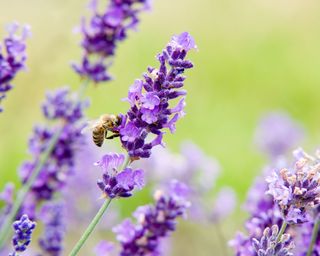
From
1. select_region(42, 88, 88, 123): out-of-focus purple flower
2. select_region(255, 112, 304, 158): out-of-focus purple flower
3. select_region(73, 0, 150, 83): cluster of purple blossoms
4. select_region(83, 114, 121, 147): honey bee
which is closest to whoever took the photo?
select_region(83, 114, 121, 147): honey bee

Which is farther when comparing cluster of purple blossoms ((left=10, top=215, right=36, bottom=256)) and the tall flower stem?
the tall flower stem

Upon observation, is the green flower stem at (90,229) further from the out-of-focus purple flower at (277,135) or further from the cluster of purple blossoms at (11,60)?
the out-of-focus purple flower at (277,135)

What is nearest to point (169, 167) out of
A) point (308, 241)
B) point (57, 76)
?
point (308, 241)

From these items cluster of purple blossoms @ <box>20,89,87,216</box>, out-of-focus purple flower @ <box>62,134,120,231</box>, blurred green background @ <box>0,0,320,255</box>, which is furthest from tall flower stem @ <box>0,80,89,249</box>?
blurred green background @ <box>0,0,320,255</box>

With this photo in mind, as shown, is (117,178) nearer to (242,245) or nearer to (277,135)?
(242,245)

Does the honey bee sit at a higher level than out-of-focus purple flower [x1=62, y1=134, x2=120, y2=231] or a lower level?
lower

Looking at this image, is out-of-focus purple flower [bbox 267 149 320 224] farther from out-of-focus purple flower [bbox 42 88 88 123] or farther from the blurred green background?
the blurred green background

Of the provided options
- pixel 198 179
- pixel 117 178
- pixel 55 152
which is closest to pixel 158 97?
pixel 117 178
